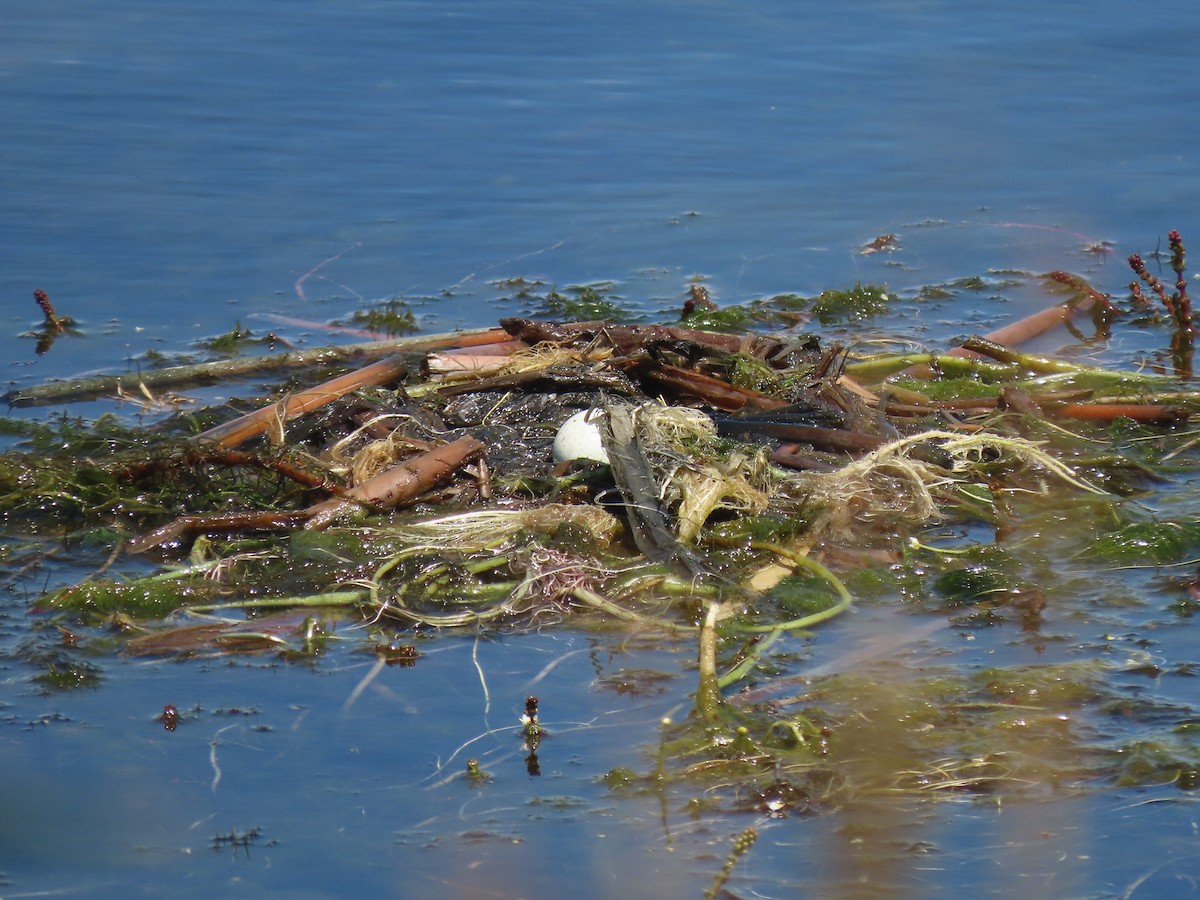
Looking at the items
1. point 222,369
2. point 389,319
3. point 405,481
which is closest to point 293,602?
point 405,481

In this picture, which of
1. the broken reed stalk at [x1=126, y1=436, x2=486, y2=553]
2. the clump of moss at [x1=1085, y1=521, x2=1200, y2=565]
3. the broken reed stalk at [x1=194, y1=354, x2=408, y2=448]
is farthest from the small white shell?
the clump of moss at [x1=1085, y1=521, x2=1200, y2=565]

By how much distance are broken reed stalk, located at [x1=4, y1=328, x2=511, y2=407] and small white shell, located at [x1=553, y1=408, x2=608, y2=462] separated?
3.81ft

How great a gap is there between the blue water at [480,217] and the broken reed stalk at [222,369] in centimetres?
37

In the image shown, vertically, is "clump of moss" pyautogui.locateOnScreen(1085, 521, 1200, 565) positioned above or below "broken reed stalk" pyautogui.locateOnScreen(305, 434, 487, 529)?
below

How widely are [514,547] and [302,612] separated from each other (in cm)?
68

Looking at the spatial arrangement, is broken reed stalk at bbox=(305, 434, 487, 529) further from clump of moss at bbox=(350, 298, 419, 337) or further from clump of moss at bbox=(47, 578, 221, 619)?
clump of moss at bbox=(350, 298, 419, 337)

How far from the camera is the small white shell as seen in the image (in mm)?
5332

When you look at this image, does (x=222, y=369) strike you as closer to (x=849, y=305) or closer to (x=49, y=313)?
(x=49, y=313)

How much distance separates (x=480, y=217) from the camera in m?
9.05

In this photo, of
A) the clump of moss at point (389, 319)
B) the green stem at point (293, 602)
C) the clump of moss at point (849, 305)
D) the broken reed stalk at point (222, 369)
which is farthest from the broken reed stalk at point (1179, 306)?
the green stem at point (293, 602)

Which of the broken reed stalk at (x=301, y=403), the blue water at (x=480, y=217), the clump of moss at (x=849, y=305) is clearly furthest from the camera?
the clump of moss at (x=849, y=305)

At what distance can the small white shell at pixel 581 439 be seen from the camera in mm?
5332

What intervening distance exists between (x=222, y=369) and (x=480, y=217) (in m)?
2.69

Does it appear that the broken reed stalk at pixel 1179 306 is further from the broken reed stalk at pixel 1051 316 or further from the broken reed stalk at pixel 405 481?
the broken reed stalk at pixel 405 481
